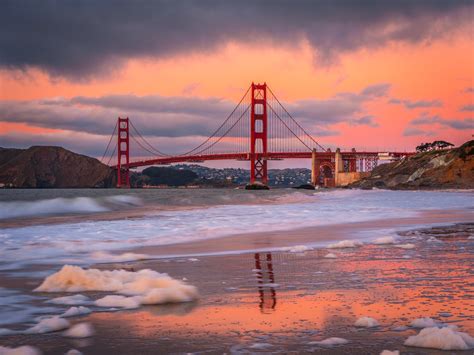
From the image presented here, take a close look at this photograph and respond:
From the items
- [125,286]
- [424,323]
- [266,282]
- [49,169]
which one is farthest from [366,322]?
[49,169]

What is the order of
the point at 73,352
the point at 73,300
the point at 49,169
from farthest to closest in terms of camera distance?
the point at 49,169
the point at 73,300
the point at 73,352

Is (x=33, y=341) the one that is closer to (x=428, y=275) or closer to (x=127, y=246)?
(x=428, y=275)

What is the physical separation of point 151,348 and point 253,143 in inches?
3187

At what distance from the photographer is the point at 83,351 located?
355 centimetres

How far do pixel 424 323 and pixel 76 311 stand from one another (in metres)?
2.72

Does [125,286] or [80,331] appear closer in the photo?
[80,331]

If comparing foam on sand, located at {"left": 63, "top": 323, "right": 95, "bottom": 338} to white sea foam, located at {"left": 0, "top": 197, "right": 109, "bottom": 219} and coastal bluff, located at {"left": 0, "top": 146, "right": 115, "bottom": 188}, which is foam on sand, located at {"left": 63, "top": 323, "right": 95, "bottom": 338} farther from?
coastal bluff, located at {"left": 0, "top": 146, "right": 115, "bottom": 188}

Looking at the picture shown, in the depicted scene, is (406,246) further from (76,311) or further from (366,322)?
(76,311)

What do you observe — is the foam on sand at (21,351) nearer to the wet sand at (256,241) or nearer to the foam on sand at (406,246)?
the wet sand at (256,241)

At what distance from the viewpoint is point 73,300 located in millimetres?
5148

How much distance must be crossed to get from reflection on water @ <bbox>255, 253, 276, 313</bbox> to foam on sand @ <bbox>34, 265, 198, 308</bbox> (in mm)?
671

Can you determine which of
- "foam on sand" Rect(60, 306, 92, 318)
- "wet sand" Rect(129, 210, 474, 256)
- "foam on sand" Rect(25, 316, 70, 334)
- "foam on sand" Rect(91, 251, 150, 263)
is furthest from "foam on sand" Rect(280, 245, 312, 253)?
"foam on sand" Rect(25, 316, 70, 334)

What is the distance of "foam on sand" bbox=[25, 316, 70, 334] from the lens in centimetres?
406

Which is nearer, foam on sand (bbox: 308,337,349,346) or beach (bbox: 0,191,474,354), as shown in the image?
foam on sand (bbox: 308,337,349,346)
